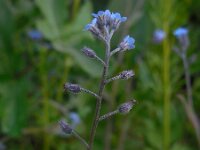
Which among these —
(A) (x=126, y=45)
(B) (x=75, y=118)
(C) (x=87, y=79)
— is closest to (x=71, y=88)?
(A) (x=126, y=45)

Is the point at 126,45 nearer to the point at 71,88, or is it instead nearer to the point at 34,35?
the point at 71,88

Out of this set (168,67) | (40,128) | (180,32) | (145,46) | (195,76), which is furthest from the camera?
(195,76)

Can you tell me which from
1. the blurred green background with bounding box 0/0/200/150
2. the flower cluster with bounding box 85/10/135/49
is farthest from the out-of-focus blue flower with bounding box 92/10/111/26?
the blurred green background with bounding box 0/0/200/150

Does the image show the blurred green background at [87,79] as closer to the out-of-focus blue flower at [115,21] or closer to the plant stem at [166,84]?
the plant stem at [166,84]

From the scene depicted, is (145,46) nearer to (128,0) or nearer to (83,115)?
(128,0)

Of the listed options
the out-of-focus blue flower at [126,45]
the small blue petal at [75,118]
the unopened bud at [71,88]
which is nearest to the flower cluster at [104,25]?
the out-of-focus blue flower at [126,45]

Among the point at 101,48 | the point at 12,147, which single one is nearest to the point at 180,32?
the point at 101,48

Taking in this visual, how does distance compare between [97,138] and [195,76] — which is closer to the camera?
[97,138]

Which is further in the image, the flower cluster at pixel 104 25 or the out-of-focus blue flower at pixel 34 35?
the out-of-focus blue flower at pixel 34 35
